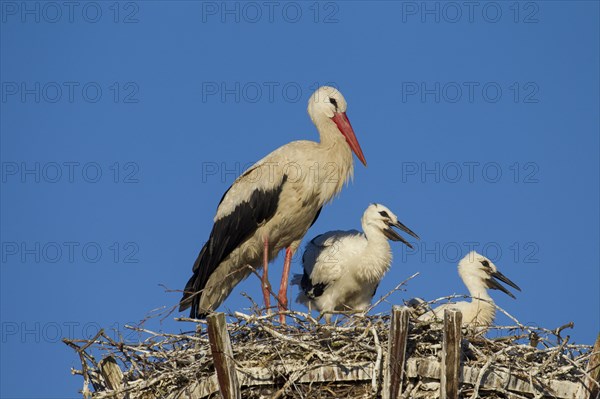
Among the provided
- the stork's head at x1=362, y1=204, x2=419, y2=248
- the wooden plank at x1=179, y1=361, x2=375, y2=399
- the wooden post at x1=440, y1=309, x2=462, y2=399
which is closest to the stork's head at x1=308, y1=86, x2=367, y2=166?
the stork's head at x1=362, y1=204, x2=419, y2=248

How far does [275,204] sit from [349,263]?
0.80 m

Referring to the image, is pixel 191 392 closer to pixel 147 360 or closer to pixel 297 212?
pixel 147 360

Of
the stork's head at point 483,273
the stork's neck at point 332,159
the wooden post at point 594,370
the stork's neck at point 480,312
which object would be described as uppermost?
the stork's neck at point 332,159

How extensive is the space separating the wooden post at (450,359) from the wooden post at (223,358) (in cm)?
111

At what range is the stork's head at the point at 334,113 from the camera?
33.4ft

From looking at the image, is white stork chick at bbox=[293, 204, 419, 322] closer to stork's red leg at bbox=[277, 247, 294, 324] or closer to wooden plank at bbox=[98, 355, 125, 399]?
stork's red leg at bbox=[277, 247, 294, 324]

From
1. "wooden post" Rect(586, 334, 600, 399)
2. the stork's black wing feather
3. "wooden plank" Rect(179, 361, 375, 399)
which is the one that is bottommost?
"wooden post" Rect(586, 334, 600, 399)

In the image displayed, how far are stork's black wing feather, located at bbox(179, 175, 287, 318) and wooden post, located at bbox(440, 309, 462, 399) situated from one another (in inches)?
145

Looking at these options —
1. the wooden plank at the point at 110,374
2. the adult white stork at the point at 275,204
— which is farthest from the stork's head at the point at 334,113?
the wooden plank at the point at 110,374

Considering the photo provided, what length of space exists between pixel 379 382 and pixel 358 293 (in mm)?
3747

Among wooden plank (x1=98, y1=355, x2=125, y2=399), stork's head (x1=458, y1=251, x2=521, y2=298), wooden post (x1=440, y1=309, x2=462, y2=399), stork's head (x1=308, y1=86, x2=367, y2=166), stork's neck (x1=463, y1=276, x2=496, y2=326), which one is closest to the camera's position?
wooden post (x1=440, y1=309, x2=462, y2=399)

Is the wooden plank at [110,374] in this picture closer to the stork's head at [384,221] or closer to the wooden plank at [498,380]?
the wooden plank at [498,380]

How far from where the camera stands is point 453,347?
20.9 ft

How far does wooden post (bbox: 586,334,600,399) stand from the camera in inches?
261
